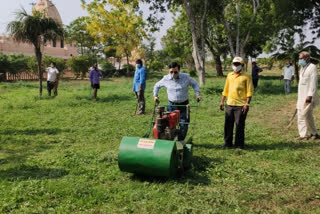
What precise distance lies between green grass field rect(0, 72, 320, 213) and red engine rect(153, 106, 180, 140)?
72 centimetres

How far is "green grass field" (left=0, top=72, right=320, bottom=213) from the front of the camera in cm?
401

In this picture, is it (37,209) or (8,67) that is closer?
(37,209)

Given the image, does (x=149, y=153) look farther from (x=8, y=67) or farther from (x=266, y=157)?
(x=8, y=67)

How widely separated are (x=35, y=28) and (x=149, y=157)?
463 inches

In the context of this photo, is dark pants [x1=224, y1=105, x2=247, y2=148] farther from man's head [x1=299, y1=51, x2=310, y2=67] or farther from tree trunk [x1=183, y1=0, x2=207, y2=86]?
tree trunk [x1=183, y1=0, x2=207, y2=86]

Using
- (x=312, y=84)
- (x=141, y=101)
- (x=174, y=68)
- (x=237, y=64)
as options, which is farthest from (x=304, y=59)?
(x=141, y=101)

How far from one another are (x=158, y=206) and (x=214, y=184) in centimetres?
109

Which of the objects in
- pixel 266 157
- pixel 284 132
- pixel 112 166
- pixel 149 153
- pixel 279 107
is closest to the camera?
pixel 149 153

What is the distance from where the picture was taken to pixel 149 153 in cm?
448

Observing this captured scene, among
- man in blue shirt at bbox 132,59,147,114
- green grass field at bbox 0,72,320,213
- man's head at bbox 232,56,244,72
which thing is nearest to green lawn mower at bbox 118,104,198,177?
green grass field at bbox 0,72,320,213

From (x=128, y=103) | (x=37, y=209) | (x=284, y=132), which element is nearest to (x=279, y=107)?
(x=284, y=132)

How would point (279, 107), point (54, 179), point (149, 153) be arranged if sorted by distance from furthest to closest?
1. point (279, 107)
2. point (54, 179)
3. point (149, 153)

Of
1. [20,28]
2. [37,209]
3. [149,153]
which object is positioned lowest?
[37,209]

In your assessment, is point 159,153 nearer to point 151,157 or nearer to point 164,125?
point 151,157
